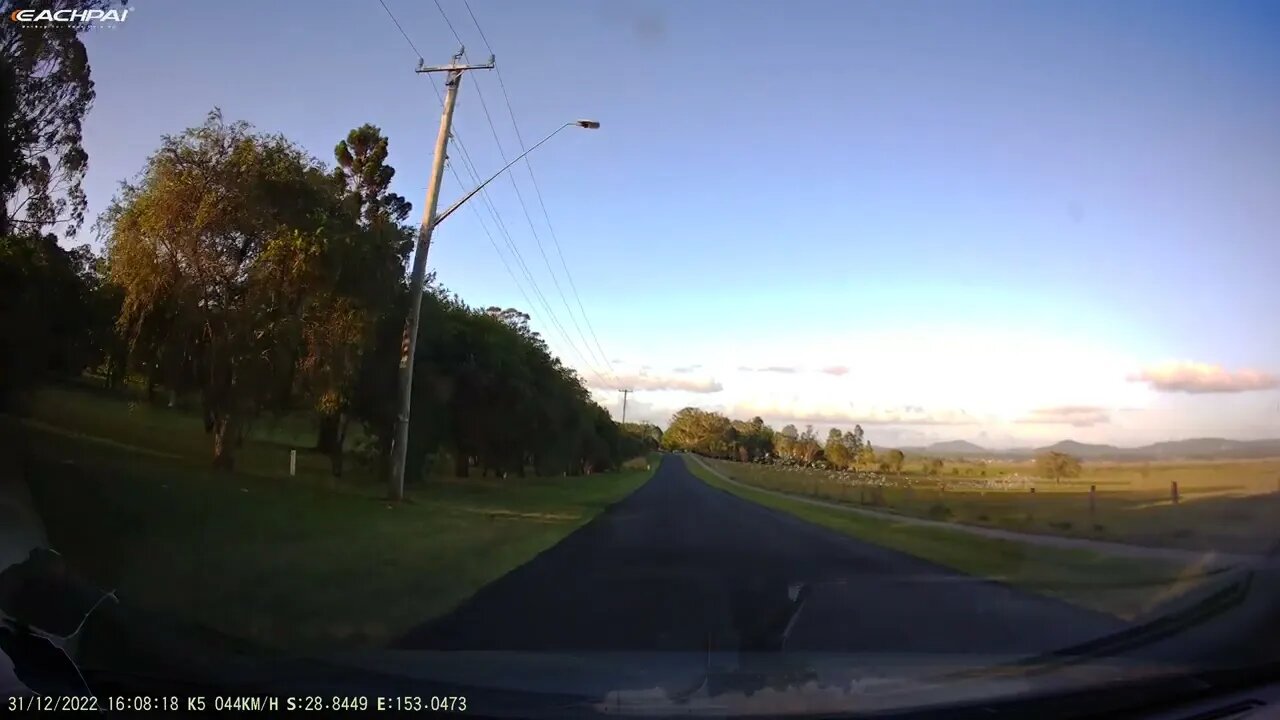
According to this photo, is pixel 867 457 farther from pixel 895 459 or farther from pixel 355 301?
pixel 355 301

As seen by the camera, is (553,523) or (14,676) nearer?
(14,676)

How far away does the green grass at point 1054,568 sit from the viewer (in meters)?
10.9

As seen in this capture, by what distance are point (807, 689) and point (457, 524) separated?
55.5 feet

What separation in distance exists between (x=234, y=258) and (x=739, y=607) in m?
17.5

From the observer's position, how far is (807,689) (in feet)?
15.0

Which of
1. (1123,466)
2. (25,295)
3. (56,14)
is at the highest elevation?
(56,14)

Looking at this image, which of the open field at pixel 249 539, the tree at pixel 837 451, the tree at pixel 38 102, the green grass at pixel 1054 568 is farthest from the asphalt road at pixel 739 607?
the tree at pixel 837 451

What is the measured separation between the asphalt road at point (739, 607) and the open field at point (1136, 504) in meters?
4.41

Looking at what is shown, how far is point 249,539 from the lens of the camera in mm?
14227

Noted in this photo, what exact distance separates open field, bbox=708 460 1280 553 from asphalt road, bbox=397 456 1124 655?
441cm

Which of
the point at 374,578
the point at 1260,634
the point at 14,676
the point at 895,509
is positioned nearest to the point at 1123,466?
the point at 895,509

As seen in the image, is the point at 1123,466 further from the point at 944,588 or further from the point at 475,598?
the point at 475,598

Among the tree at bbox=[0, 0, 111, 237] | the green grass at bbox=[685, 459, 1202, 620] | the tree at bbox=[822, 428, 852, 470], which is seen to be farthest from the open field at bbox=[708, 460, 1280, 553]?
the tree at bbox=[822, 428, 852, 470]

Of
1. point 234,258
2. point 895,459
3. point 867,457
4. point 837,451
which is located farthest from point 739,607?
point 837,451
